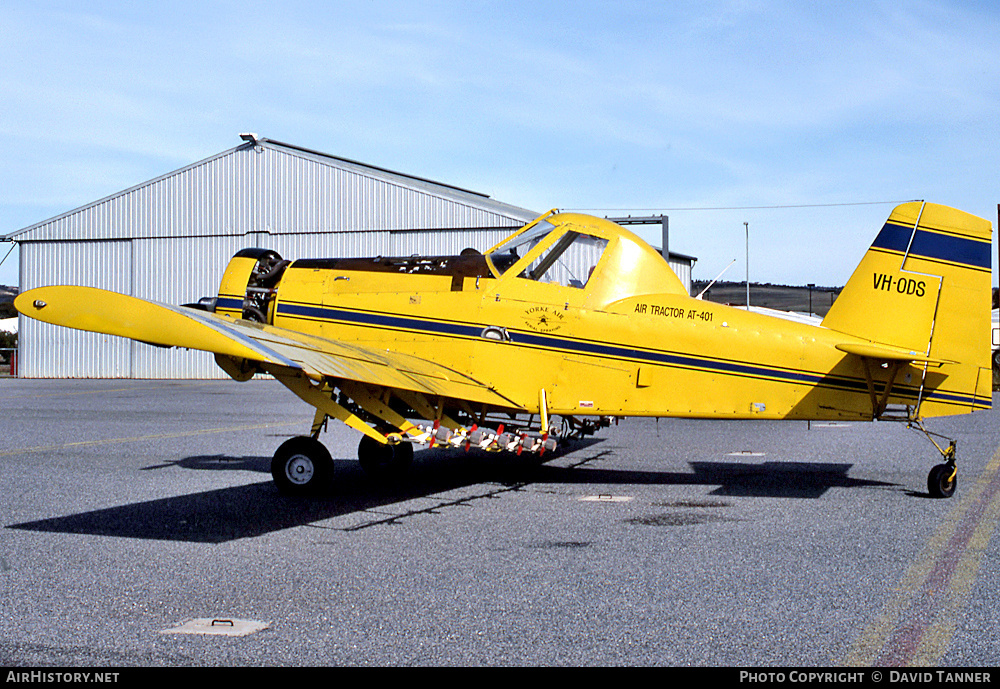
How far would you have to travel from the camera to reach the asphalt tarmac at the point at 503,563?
4207 mm

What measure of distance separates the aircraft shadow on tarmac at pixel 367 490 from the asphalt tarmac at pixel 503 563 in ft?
0.15

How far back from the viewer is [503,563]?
5918 mm

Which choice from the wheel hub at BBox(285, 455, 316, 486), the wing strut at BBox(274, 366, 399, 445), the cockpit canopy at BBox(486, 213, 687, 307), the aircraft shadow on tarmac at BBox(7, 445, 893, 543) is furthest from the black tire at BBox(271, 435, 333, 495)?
the cockpit canopy at BBox(486, 213, 687, 307)

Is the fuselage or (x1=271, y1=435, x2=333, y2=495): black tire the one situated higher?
the fuselage

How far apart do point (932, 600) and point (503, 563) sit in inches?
101

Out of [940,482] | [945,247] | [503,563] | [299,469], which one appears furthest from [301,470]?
[945,247]

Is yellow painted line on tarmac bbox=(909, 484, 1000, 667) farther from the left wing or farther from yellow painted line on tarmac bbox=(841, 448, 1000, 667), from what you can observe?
the left wing

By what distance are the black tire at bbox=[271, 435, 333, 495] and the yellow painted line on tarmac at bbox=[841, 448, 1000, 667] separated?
16.9ft

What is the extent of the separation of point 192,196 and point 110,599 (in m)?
34.2

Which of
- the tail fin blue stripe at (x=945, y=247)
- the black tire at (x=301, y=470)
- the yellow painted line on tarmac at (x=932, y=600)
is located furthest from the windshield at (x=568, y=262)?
the yellow painted line on tarmac at (x=932, y=600)

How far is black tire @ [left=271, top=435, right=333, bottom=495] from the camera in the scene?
8.52 metres

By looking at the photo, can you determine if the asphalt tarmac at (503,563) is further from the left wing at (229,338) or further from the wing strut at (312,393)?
the left wing at (229,338)
